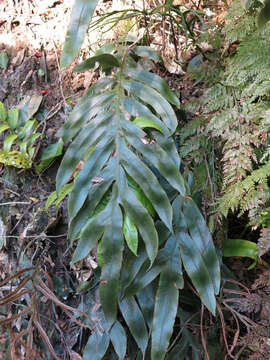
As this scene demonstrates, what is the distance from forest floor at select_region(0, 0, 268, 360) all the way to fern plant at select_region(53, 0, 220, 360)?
245 millimetres

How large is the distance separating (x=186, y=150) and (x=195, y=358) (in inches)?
25.1

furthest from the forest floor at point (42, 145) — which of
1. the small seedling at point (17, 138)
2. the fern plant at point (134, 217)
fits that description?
the fern plant at point (134, 217)

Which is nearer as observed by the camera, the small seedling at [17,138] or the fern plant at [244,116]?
the fern plant at [244,116]

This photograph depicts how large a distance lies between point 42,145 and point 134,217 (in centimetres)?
79

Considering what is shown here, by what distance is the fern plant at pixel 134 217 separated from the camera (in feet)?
3.20

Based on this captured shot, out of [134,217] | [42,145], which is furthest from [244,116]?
[42,145]

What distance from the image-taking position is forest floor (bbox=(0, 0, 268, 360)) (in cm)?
139

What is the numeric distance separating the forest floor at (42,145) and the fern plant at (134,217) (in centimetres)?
24

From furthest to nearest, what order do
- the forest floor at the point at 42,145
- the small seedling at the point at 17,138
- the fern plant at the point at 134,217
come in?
the small seedling at the point at 17,138
the forest floor at the point at 42,145
the fern plant at the point at 134,217

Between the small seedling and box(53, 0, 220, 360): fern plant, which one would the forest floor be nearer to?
the small seedling

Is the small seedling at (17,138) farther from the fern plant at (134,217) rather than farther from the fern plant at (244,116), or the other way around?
the fern plant at (244,116)

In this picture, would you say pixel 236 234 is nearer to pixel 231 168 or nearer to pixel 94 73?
pixel 231 168

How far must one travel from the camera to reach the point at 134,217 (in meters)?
0.98

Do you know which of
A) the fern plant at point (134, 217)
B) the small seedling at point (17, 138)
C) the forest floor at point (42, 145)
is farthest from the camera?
the small seedling at point (17, 138)
